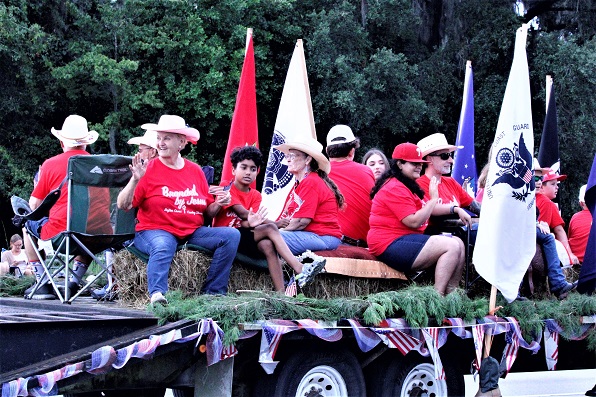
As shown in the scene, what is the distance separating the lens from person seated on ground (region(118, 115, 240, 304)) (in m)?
7.70

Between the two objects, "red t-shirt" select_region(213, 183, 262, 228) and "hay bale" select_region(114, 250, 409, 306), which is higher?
"red t-shirt" select_region(213, 183, 262, 228)

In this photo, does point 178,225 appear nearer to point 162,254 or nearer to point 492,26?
point 162,254

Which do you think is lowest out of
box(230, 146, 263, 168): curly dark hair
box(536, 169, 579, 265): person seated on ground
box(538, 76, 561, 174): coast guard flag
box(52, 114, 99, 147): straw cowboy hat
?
box(536, 169, 579, 265): person seated on ground

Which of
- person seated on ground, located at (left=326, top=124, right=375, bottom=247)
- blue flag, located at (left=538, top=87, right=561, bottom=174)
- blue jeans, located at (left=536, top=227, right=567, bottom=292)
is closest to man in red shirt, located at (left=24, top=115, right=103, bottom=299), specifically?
person seated on ground, located at (left=326, top=124, right=375, bottom=247)

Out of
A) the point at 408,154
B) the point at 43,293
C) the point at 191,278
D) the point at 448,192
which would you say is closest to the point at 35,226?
the point at 43,293

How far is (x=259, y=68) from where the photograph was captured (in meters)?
24.3

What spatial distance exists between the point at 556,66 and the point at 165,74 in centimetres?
969

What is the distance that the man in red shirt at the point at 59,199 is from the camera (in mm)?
8688

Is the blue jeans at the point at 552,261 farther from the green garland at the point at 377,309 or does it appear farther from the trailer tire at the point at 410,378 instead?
the trailer tire at the point at 410,378

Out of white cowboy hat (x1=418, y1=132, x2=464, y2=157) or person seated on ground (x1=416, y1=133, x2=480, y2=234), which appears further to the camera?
white cowboy hat (x1=418, y1=132, x2=464, y2=157)

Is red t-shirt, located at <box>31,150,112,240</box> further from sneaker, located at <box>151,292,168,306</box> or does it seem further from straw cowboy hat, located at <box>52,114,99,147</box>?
sneaker, located at <box>151,292,168,306</box>

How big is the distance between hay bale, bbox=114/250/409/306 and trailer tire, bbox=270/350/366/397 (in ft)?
2.74

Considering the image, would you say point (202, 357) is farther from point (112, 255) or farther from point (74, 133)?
point (74, 133)

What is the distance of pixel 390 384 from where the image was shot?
8195 millimetres
